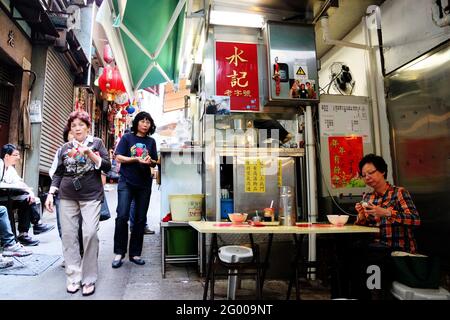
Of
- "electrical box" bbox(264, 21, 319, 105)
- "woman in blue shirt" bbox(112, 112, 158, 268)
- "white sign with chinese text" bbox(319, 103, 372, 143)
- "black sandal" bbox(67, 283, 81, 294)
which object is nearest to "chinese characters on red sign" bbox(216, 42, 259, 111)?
"electrical box" bbox(264, 21, 319, 105)

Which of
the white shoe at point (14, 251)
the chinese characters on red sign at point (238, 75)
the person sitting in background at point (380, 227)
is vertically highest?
the chinese characters on red sign at point (238, 75)

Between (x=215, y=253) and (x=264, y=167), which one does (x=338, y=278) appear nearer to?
(x=215, y=253)

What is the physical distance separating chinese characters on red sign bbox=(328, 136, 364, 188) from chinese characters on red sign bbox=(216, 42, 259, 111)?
4.37 ft

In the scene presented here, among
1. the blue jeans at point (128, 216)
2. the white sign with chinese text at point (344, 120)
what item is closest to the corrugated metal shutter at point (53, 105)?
the blue jeans at point (128, 216)

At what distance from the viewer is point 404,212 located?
2.97m

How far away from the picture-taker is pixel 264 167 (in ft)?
14.8

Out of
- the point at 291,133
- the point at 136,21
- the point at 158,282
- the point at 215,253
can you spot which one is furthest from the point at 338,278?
the point at 136,21

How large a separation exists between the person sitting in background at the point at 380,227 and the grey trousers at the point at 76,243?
2603mm

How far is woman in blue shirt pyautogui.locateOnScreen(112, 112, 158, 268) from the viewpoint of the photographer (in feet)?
13.7

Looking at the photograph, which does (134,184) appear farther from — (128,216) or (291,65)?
(291,65)

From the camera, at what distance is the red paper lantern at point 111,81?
28.5ft

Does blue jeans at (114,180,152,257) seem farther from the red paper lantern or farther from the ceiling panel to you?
the red paper lantern

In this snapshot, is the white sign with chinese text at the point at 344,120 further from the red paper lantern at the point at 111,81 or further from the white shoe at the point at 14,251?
the red paper lantern at the point at 111,81

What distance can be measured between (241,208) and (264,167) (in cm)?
69
